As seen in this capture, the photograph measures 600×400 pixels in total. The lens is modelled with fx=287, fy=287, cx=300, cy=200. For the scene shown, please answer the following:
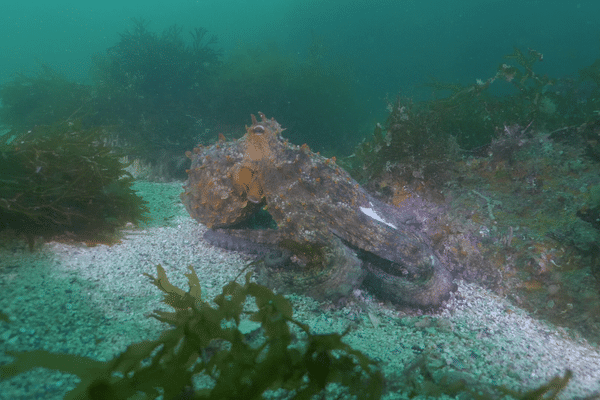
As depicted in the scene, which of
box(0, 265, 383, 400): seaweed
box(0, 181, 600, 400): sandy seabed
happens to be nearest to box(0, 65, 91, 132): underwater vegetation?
box(0, 181, 600, 400): sandy seabed

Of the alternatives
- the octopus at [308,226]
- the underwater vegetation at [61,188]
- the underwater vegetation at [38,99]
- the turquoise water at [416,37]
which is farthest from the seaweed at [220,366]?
the turquoise water at [416,37]

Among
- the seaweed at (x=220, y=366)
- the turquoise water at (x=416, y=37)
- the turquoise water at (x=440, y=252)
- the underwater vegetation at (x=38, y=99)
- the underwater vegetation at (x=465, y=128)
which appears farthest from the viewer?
the turquoise water at (x=416, y=37)

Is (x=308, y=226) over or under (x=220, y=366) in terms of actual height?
over

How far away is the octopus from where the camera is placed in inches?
127

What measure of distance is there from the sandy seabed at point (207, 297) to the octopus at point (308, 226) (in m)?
0.26

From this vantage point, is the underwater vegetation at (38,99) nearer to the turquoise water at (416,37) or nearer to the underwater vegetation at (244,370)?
the underwater vegetation at (244,370)

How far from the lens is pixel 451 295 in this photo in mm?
3332

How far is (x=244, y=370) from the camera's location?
164cm

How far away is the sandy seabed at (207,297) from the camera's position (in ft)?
6.64

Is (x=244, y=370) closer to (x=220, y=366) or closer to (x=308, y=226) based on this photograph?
(x=220, y=366)

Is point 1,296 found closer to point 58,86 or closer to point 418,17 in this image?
point 58,86

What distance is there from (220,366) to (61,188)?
323cm

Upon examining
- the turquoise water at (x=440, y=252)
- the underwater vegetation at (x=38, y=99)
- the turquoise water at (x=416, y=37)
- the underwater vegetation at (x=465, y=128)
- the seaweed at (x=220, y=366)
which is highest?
the turquoise water at (x=416, y=37)

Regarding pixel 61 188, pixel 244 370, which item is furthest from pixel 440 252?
pixel 61 188
